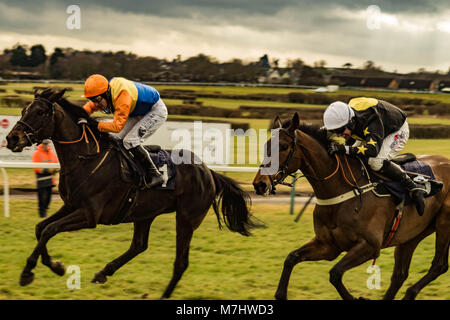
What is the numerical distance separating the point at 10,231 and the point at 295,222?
3947 millimetres

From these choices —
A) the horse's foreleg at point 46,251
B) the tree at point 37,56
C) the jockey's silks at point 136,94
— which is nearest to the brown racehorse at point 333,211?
the jockey's silks at point 136,94

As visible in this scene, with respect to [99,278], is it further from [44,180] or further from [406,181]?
[44,180]

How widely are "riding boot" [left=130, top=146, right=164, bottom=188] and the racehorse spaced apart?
113 mm

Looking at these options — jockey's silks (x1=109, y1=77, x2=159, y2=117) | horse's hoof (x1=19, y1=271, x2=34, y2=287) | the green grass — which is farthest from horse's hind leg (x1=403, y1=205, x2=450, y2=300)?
horse's hoof (x1=19, y1=271, x2=34, y2=287)

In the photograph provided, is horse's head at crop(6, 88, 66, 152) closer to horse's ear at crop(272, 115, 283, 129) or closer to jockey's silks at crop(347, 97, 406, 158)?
horse's ear at crop(272, 115, 283, 129)

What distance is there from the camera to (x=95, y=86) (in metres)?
4.52

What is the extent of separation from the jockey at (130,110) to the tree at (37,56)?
8820 millimetres

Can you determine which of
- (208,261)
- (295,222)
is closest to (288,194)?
(295,222)

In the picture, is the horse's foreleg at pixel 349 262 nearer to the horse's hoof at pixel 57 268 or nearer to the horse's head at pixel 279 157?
the horse's head at pixel 279 157

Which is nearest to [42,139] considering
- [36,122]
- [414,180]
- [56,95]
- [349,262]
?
[36,122]

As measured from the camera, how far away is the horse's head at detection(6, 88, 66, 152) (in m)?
4.29

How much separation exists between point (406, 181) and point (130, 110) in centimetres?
245

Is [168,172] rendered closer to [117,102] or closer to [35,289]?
[117,102]

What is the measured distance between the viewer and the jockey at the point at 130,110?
14.9 feet
